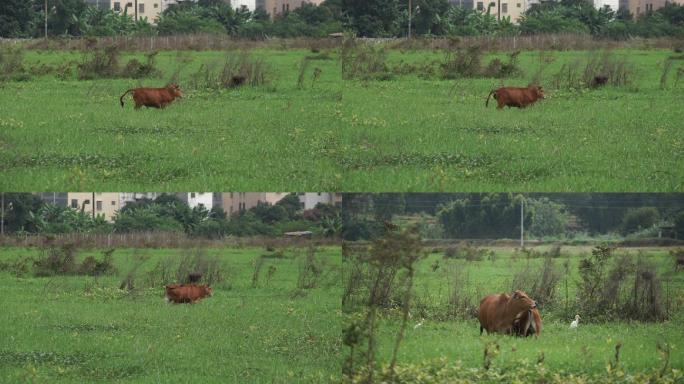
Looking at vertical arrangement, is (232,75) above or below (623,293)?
above

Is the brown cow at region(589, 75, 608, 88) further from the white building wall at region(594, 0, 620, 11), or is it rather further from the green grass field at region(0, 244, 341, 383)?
the green grass field at region(0, 244, 341, 383)

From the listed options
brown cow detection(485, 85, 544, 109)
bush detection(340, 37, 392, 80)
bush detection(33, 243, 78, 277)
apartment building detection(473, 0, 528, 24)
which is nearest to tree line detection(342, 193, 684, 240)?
brown cow detection(485, 85, 544, 109)

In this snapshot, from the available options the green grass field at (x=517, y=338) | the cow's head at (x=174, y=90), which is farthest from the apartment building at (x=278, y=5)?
the green grass field at (x=517, y=338)

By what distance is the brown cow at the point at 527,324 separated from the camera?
13.9 meters

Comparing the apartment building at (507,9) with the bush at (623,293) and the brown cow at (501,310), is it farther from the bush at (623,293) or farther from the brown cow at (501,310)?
the brown cow at (501,310)

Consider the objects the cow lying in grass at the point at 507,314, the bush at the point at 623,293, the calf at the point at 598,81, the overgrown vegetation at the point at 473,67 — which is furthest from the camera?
the overgrown vegetation at the point at 473,67

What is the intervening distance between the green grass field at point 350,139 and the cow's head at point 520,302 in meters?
2.52

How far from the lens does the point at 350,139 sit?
18.1 metres

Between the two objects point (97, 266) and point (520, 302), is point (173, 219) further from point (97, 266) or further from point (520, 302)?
point (520, 302)

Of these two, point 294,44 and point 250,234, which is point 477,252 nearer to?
point 250,234

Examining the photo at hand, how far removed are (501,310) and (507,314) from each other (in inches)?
3.3

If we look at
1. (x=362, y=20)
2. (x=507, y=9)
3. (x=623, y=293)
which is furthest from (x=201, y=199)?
(x=507, y=9)

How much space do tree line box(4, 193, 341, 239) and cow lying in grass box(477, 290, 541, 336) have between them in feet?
14.8

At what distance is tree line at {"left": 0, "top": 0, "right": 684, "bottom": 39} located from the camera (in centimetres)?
2548
